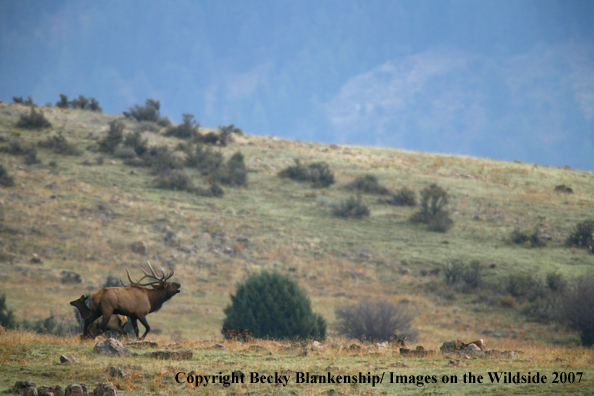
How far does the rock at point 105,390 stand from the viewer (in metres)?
6.52

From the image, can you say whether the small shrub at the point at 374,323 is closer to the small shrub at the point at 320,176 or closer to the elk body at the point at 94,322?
the elk body at the point at 94,322

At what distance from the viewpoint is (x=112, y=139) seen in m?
43.3

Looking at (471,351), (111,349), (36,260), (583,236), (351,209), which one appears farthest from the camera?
(351,209)

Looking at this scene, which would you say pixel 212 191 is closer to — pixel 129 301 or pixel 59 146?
pixel 59 146

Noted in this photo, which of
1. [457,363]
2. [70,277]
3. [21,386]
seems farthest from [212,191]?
[21,386]

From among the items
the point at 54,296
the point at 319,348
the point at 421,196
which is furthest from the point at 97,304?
the point at 421,196

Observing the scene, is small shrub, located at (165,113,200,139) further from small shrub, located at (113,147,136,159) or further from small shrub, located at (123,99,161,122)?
small shrub, located at (113,147,136,159)

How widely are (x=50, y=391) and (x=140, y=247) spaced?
71.9 feet

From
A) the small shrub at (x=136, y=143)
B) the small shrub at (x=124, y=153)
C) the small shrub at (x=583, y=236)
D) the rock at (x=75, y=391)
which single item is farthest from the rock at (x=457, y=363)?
the small shrub at (x=136, y=143)

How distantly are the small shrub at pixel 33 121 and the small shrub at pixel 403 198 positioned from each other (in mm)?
29624

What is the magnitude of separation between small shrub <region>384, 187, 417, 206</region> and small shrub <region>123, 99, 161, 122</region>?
27.3 meters

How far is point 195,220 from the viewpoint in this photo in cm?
3297

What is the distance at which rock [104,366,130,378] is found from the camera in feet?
24.3

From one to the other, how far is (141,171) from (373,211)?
18565 millimetres
